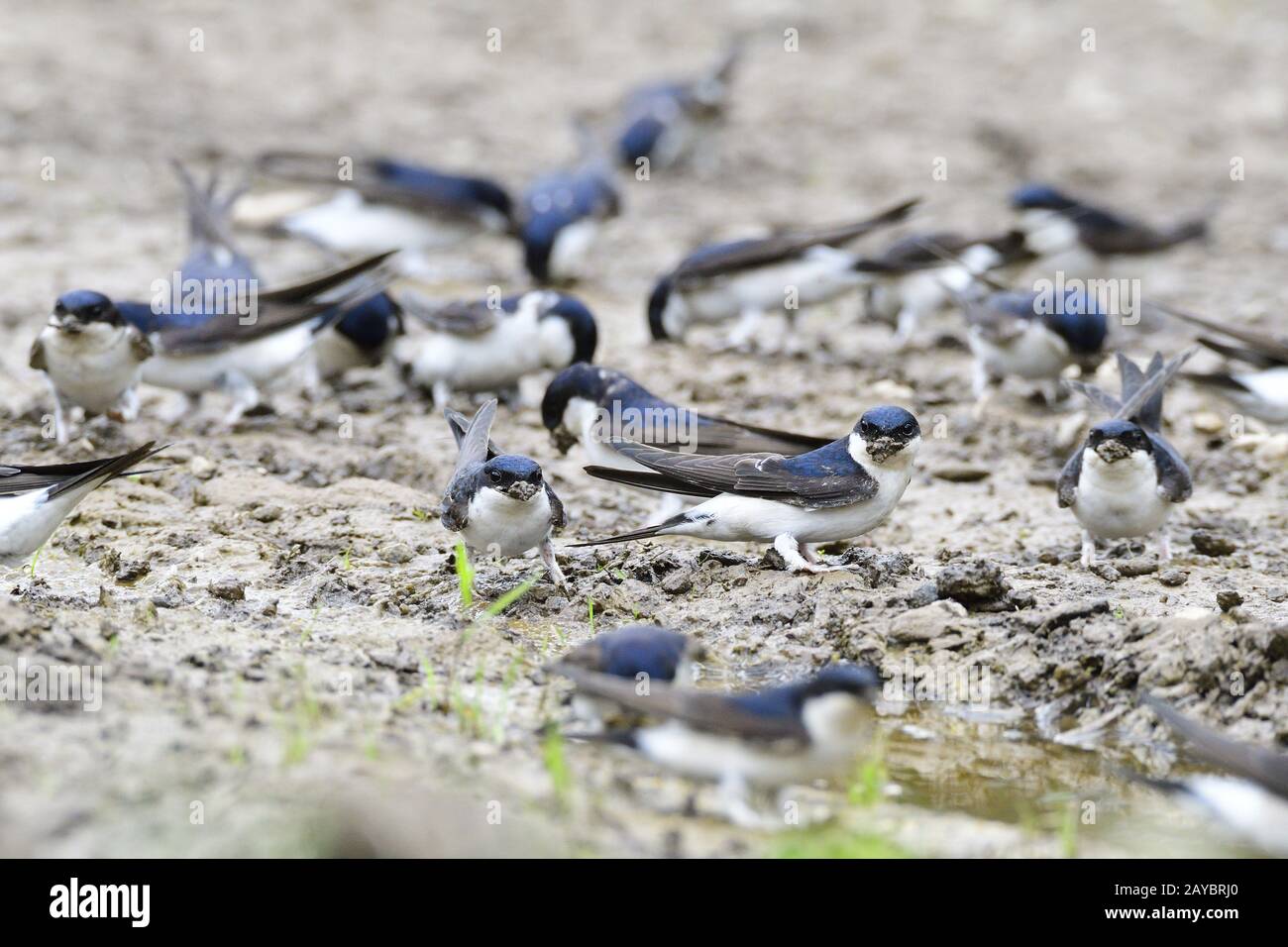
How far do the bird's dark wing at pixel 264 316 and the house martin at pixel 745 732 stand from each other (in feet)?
13.5

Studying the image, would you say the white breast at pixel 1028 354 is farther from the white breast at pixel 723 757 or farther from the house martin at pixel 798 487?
the white breast at pixel 723 757

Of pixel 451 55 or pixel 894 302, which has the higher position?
pixel 451 55

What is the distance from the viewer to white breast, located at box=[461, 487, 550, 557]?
5.46m

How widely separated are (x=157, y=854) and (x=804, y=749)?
1.48m

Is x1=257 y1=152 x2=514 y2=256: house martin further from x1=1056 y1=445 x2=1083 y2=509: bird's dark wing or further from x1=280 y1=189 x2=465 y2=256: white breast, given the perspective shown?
x1=1056 y1=445 x2=1083 y2=509: bird's dark wing

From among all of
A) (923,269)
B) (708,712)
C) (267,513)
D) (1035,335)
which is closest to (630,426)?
(267,513)

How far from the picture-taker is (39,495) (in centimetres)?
545

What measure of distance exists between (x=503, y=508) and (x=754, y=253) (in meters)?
4.33

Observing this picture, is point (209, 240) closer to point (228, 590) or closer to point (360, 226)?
point (360, 226)

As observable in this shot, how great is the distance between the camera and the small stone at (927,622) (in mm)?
5332

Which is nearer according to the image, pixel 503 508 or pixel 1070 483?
pixel 503 508

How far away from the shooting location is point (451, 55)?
16203mm
